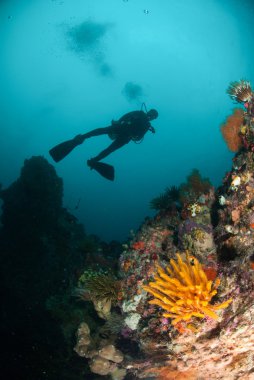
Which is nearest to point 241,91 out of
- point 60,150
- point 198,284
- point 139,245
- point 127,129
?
point 139,245

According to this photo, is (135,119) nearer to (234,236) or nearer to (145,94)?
(234,236)

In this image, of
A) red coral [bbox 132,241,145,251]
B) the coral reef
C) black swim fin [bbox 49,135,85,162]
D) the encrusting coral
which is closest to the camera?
the encrusting coral

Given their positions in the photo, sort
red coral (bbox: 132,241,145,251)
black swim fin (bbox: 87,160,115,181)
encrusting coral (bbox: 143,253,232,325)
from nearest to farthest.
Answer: encrusting coral (bbox: 143,253,232,325) → red coral (bbox: 132,241,145,251) → black swim fin (bbox: 87,160,115,181)

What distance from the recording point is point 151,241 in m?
6.51

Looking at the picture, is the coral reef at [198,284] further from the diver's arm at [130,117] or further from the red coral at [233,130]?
the diver's arm at [130,117]

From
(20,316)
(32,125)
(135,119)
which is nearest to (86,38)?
(32,125)

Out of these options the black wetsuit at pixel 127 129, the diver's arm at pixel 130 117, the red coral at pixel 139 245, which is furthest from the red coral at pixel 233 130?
the diver's arm at pixel 130 117

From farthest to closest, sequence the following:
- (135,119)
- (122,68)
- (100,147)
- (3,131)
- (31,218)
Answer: (100,147) → (3,131) → (122,68) → (31,218) → (135,119)

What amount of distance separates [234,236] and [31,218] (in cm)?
1202

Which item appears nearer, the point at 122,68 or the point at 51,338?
the point at 51,338

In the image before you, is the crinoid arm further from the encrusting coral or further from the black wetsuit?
the black wetsuit

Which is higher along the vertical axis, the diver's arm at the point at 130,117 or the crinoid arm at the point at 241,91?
the diver's arm at the point at 130,117

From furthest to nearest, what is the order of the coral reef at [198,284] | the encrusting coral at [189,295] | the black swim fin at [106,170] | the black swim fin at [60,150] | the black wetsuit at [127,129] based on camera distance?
the black wetsuit at [127,129], the black swim fin at [60,150], the black swim fin at [106,170], the coral reef at [198,284], the encrusting coral at [189,295]

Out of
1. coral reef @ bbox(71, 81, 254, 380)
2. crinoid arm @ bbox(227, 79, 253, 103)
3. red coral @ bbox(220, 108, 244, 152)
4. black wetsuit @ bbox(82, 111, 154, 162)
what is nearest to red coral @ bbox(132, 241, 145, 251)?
coral reef @ bbox(71, 81, 254, 380)
